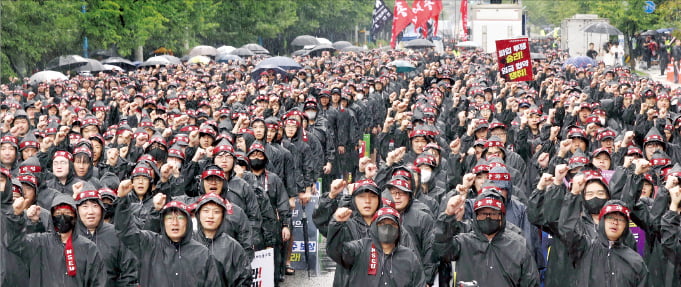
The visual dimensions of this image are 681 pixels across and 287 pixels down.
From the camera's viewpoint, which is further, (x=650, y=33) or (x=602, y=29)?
(x=650, y=33)

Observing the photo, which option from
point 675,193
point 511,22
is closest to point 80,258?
point 675,193

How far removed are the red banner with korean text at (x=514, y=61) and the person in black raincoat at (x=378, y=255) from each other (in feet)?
46.0

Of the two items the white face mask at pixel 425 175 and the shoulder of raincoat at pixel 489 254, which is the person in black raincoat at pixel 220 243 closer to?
the shoulder of raincoat at pixel 489 254

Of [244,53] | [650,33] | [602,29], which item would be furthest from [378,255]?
[650,33]

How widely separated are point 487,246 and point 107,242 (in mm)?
3131

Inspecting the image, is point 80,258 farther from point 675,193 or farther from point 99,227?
Answer: point 675,193

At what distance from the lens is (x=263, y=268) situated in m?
10.5

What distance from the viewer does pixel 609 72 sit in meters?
25.2

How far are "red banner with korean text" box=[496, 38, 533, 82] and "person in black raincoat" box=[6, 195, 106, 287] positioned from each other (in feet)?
47.3

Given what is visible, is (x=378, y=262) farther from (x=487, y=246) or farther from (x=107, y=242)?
(x=107, y=242)

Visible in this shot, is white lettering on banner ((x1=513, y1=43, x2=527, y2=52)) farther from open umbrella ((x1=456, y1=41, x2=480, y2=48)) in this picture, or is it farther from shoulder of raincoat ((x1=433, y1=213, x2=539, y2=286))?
open umbrella ((x1=456, y1=41, x2=480, y2=48))

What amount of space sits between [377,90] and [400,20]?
30.8 metres

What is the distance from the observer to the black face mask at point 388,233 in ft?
26.4

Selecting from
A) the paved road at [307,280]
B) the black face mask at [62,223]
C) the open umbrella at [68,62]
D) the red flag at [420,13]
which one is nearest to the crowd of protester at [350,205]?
the black face mask at [62,223]
